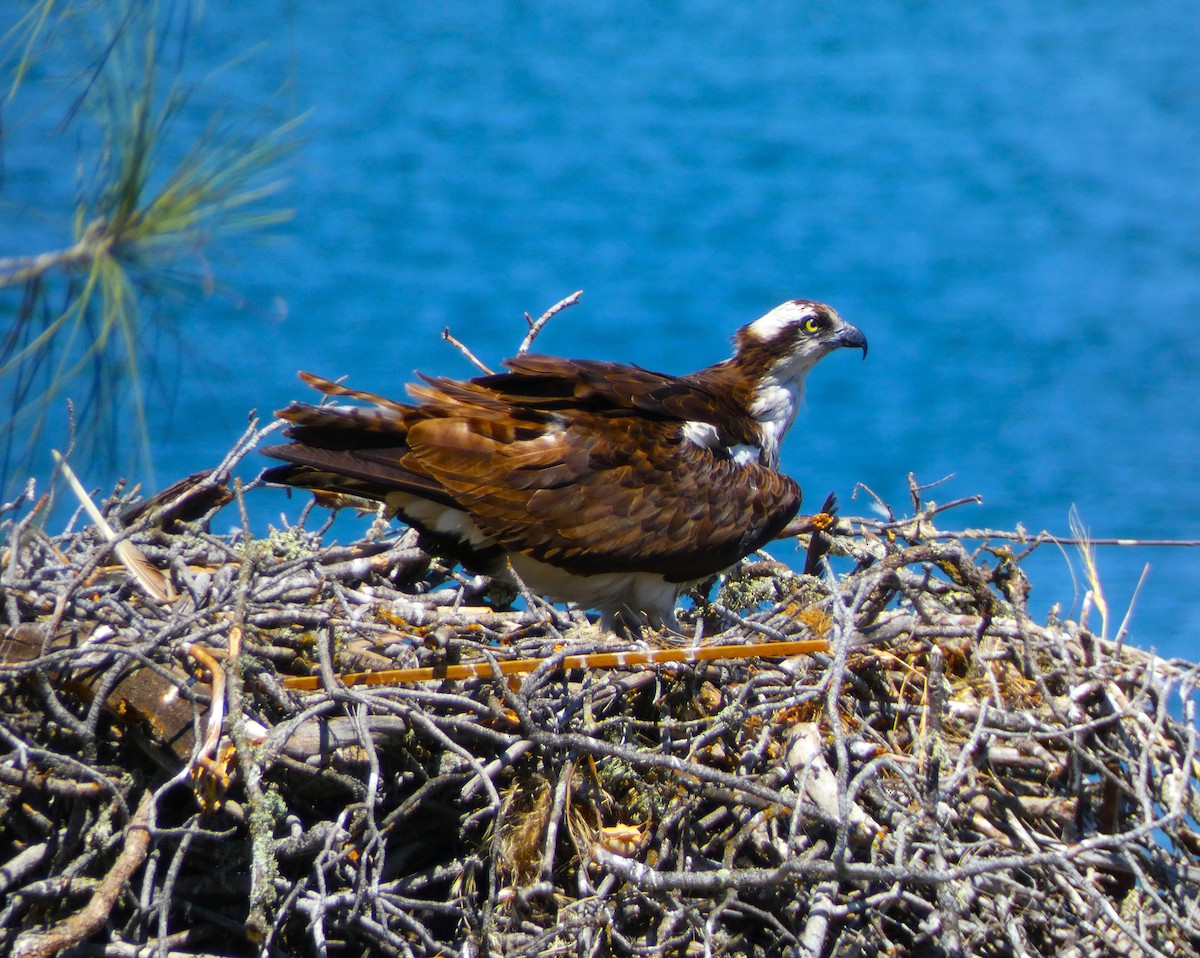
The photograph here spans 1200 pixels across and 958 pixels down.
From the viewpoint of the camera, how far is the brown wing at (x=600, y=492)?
9.82 feet

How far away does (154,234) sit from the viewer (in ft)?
5.08

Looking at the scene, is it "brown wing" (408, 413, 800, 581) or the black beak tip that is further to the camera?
the black beak tip

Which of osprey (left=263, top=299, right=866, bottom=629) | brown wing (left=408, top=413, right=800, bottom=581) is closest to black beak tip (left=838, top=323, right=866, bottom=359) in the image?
osprey (left=263, top=299, right=866, bottom=629)

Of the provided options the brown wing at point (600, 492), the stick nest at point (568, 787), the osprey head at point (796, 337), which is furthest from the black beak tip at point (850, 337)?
the stick nest at point (568, 787)

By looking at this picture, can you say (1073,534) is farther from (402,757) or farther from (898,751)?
(402,757)

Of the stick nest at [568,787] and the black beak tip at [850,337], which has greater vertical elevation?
the black beak tip at [850,337]

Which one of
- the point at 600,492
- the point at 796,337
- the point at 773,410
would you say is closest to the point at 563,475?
the point at 600,492

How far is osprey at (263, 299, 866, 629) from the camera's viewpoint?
2926mm

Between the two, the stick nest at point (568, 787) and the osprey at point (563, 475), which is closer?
the stick nest at point (568, 787)

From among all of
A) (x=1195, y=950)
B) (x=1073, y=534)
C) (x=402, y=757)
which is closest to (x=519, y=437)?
(x=402, y=757)

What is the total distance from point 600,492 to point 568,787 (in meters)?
0.95

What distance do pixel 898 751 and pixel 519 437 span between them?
1.22 m

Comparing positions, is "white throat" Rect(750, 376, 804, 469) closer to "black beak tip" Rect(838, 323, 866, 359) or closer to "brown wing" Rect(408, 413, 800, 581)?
"black beak tip" Rect(838, 323, 866, 359)

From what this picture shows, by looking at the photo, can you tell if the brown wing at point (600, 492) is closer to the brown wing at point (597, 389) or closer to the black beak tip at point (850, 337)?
the brown wing at point (597, 389)
